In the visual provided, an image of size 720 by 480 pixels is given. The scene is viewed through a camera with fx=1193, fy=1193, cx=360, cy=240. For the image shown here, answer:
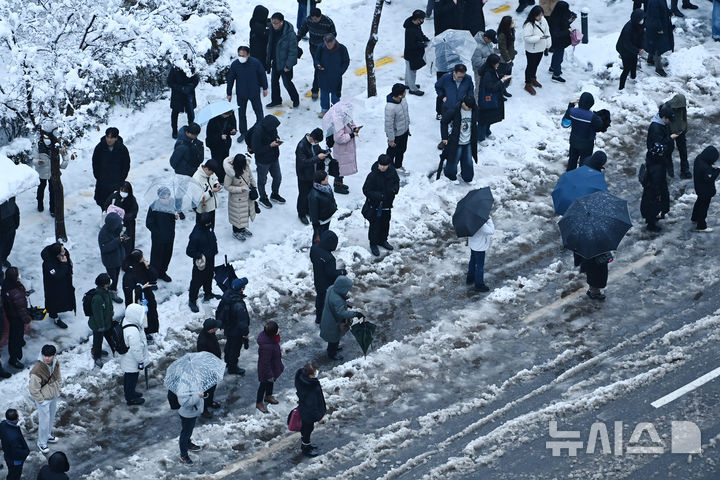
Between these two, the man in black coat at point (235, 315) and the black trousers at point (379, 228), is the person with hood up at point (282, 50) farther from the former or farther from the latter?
the man in black coat at point (235, 315)

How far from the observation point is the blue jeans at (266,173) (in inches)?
787

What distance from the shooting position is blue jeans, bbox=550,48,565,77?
2381 centimetres

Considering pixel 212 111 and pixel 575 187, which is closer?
pixel 575 187

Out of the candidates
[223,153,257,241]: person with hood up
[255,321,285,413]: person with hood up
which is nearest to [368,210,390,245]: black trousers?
[223,153,257,241]: person with hood up

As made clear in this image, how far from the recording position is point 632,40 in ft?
76.3

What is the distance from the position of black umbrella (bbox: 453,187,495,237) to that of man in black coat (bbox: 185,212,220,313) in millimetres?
3719

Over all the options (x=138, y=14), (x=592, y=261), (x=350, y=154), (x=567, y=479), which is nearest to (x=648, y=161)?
(x=592, y=261)

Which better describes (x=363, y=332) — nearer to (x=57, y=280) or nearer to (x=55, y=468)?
(x=57, y=280)

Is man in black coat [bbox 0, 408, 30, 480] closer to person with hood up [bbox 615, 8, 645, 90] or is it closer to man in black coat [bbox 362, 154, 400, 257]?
man in black coat [bbox 362, 154, 400, 257]

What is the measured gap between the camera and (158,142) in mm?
22062

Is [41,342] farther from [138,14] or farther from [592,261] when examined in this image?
[592,261]

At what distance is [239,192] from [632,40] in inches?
350

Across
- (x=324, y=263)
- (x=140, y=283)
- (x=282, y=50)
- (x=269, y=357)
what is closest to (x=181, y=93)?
(x=282, y=50)

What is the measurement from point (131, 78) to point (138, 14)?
493cm
